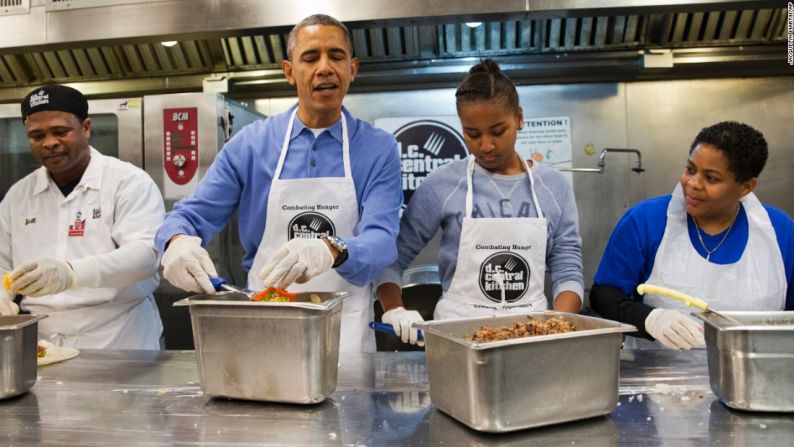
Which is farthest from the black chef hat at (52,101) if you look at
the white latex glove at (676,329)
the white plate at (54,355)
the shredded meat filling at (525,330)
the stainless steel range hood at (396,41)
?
the white latex glove at (676,329)

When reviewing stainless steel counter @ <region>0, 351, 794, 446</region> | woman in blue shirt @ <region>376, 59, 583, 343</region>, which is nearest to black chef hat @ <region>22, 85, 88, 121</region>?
stainless steel counter @ <region>0, 351, 794, 446</region>

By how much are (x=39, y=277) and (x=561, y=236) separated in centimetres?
162

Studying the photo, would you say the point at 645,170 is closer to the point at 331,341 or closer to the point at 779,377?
the point at 779,377

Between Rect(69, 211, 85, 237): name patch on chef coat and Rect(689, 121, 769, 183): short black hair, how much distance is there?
2.18 m

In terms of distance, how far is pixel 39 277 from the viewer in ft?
6.28

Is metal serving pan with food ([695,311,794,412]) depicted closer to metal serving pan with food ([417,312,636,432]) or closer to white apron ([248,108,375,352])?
metal serving pan with food ([417,312,636,432])

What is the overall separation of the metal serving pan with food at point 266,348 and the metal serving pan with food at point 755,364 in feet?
2.48

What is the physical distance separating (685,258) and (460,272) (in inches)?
28.6

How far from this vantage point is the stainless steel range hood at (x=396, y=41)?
9.26ft

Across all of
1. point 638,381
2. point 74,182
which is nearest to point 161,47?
point 74,182

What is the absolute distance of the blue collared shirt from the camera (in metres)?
1.94

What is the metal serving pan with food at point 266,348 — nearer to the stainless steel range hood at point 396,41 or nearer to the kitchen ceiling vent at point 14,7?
the stainless steel range hood at point 396,41

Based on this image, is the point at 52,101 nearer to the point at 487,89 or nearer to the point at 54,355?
the point at 54,355

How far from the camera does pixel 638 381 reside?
1481 mm
